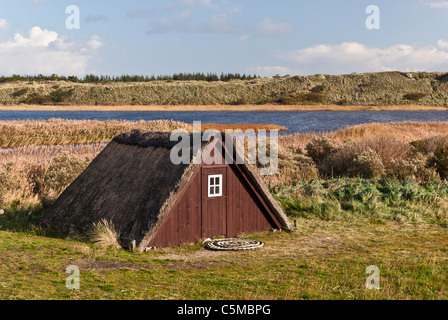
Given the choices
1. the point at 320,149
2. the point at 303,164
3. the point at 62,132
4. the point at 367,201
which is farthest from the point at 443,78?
the point at 367,201

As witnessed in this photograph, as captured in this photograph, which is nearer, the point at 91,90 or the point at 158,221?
the point at 158,221

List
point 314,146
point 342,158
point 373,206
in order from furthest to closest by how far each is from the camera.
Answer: point 314,146
point 342,158
point 373,206

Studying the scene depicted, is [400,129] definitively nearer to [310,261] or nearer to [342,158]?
[342,158]

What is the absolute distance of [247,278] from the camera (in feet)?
32.5

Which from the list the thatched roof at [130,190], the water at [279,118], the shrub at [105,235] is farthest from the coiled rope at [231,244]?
the water at [279,118]

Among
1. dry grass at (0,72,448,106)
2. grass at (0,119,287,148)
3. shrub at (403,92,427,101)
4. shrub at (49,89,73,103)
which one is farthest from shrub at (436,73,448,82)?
grass at (0,119,287,148)

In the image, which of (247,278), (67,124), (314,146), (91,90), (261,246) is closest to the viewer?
(247,278)

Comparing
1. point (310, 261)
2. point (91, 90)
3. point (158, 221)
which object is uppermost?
point (91, 90)

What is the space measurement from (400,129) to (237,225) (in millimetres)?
29064

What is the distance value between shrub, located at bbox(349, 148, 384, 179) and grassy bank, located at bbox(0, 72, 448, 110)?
100648 millimetres

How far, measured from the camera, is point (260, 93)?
140m

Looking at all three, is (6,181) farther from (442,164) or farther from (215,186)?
(442,164)

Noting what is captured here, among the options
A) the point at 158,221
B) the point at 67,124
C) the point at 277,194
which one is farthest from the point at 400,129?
the point at 158,221

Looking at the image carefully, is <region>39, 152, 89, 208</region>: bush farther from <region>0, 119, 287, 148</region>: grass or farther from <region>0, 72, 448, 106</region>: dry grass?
<region>0, 72, 448, 106</region>: dry grass
